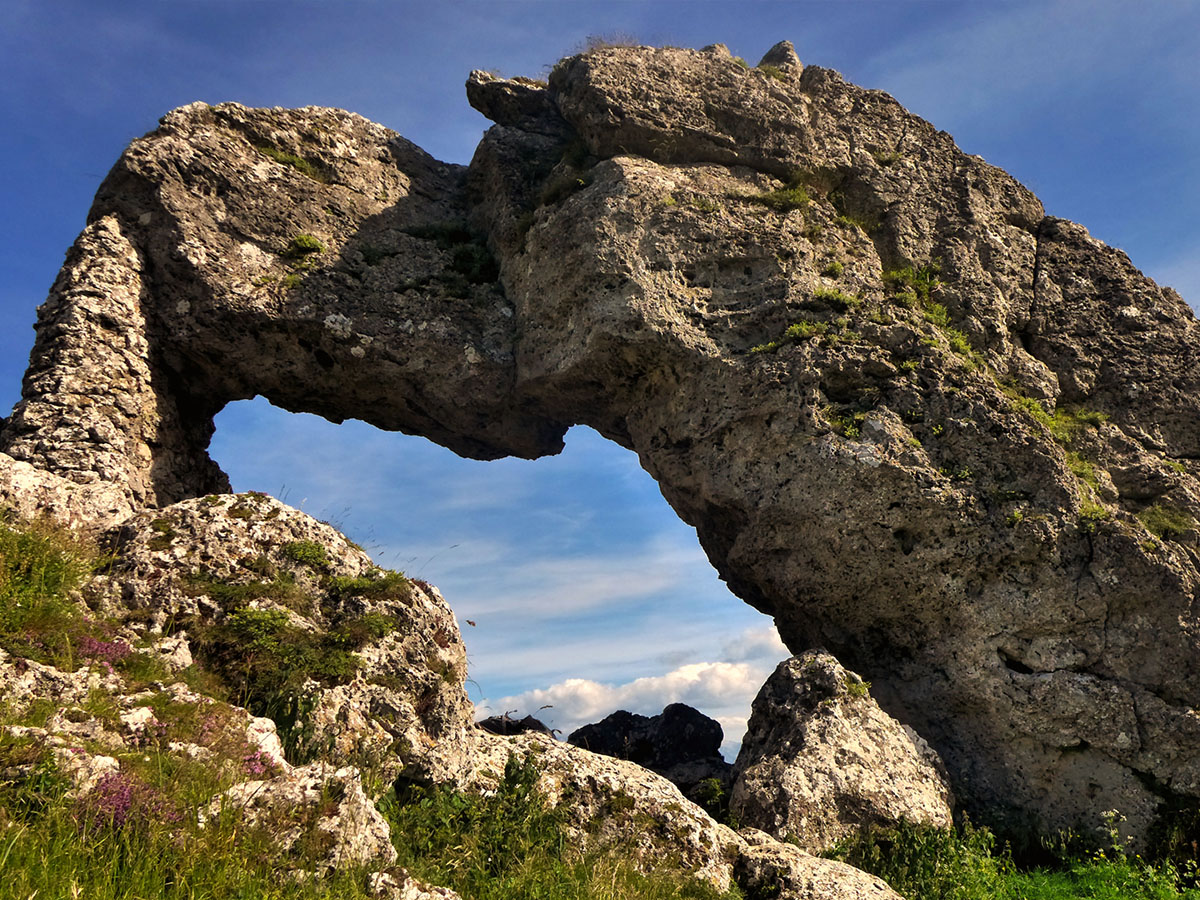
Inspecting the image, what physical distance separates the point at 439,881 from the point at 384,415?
11404mm

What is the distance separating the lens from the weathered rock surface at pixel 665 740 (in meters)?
16.2

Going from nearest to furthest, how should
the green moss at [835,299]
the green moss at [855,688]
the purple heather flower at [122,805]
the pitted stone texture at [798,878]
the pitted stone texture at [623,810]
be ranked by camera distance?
the purple heather flower at [122,805], the pitted stone texture at [798,878], the pitted stone texture at [623,810], the green moss at [855,688], the green moss at [835,299]

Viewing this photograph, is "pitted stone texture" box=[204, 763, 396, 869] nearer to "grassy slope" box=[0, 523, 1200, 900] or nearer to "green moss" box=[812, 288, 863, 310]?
"grassy slope" box=[0, 523, 1200, 900]

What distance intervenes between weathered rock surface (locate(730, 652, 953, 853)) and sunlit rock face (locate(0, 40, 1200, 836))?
61.0 inches

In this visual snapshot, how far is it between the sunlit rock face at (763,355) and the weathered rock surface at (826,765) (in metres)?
1.55

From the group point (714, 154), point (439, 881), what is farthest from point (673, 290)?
point (439, 881)

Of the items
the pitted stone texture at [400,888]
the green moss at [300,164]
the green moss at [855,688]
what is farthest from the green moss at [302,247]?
the green moss at [855,688]

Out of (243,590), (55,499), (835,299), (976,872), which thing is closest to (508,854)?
(243,590)

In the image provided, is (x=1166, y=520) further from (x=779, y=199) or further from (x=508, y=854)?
(x=508, y=854)

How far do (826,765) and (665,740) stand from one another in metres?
6.67

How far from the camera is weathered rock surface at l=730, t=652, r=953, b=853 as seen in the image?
10.7 metres

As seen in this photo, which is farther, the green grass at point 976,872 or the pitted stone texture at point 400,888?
the green grass at point 976,872

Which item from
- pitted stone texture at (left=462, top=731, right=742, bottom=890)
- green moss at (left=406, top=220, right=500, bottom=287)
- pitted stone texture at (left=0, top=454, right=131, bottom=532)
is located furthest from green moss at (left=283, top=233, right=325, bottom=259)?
pitted stone texture at (left=462, top=731, right=742, bottom=890)

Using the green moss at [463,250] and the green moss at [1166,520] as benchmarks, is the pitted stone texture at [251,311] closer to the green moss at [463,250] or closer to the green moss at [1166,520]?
the green moss at [463,250]
